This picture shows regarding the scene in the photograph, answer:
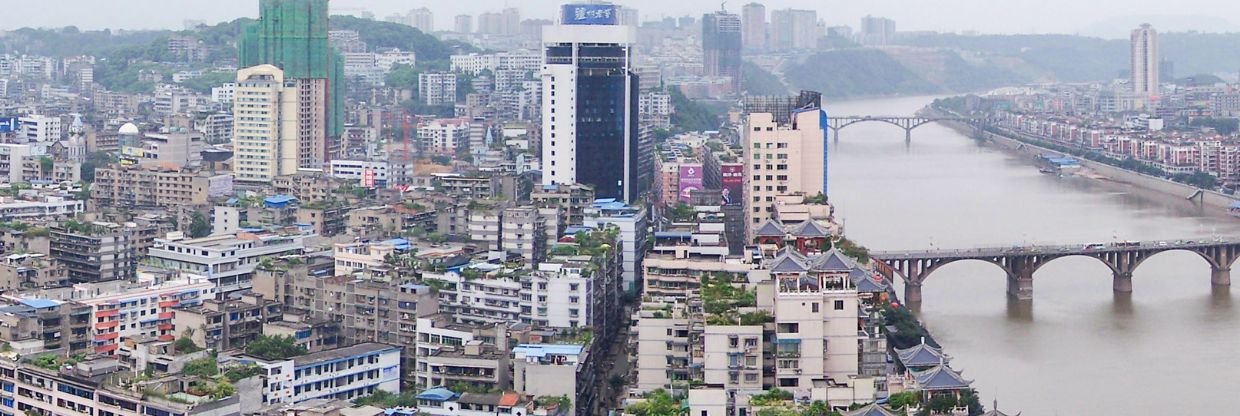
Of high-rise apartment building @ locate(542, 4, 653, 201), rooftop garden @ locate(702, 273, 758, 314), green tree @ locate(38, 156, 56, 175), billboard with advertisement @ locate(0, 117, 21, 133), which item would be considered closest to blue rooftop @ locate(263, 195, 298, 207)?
high-rise apartment building @ locate(542, 4, 653, 201)

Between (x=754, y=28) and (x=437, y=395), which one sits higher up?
(x=754, y=28)

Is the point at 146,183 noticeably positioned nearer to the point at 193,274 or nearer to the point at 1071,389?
the point at 193,274

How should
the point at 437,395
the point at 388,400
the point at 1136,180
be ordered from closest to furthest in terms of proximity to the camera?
the point at 437,395 < the point at 388,400 < the point at 1136,180

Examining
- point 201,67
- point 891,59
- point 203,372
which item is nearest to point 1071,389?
point 203,372

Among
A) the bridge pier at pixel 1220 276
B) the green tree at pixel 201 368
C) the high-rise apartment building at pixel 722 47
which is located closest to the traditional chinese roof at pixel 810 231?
the green tree at pixel 201 368

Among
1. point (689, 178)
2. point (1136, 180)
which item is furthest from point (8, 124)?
point (1136, 180)

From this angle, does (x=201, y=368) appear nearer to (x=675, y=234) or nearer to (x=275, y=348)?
(x=275, y=348)
